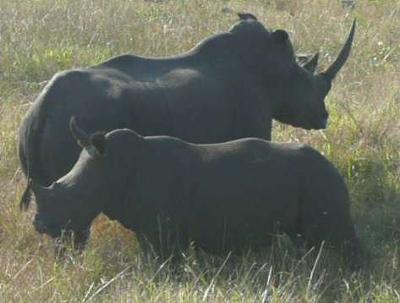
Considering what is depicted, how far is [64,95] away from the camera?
684 cm

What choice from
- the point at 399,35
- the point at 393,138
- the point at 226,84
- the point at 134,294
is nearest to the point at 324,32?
the point at 399,35

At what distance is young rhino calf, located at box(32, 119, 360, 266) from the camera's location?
635 centimetres

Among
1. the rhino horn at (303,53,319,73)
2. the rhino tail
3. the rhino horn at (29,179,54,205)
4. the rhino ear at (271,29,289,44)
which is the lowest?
the rhino tail

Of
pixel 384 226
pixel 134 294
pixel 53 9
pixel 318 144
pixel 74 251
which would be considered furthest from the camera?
pixel 53 9

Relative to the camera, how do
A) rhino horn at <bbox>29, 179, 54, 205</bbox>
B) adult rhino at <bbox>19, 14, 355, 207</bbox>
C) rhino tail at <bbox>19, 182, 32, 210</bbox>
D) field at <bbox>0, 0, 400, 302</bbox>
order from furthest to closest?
rhino tail at <bbox>19, 182, 32, 210</bbox> < adult rhino at <bbox>19, 14, 355, 207</bbox> < rhino horn at <bbox>29, 179, 54, 205</bbox> < field at <bbox>0, 0, 400, 302</bbox>

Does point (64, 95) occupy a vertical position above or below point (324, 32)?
above

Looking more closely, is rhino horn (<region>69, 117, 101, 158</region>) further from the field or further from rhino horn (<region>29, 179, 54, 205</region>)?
the field

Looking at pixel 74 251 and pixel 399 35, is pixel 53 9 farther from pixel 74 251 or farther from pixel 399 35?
pixel 74 251

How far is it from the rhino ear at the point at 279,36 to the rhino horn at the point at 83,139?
89.1 inches

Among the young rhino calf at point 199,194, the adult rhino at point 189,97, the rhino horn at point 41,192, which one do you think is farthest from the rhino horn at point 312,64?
the rhino horn at point 41,192

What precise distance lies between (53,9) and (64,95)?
575cm

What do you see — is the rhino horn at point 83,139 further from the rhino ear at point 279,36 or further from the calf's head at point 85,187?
the rhino ear at point 279,36

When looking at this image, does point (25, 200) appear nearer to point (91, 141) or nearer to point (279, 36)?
point (91, 141)

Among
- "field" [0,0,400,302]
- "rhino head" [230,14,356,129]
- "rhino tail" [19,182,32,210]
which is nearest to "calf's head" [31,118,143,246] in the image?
"field" [0,0,400,302]
